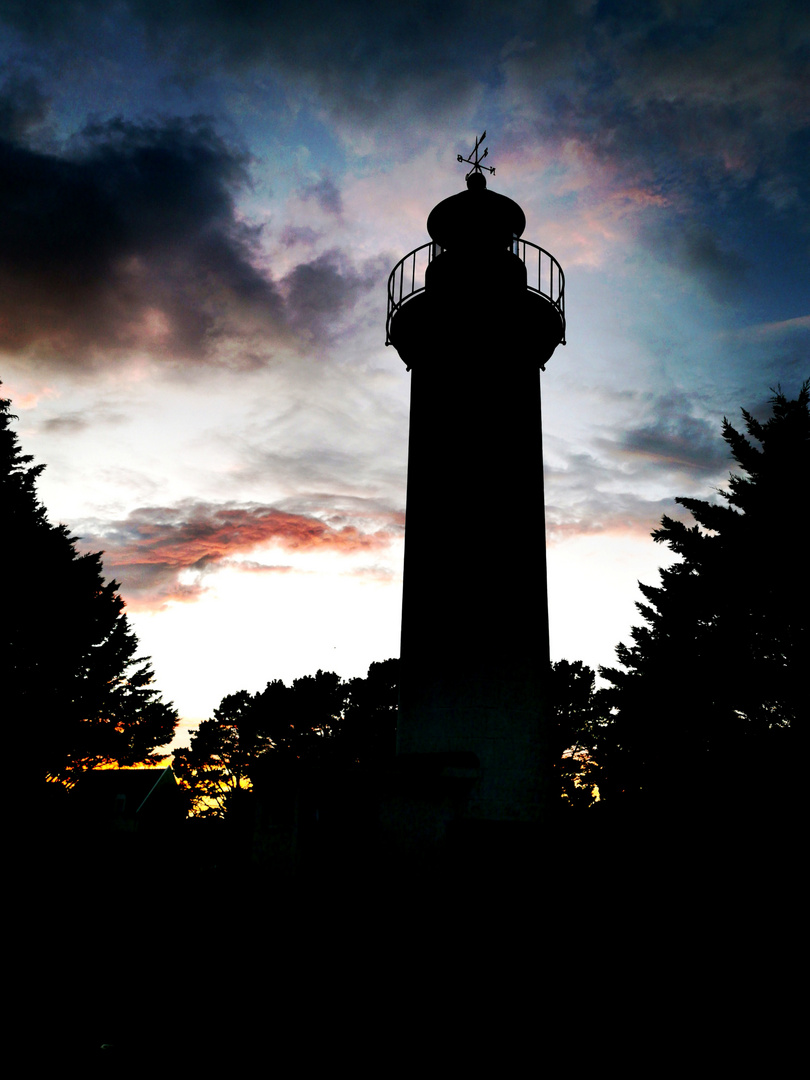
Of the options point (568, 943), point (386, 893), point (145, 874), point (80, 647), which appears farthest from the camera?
point (80, 647)

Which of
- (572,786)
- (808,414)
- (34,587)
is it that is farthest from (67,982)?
(572,786)

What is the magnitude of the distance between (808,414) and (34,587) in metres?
27.2

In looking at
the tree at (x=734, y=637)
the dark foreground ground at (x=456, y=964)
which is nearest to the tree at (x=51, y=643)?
the dark foreground ground at (x=456, y=964)

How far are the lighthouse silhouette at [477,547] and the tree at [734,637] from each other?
286 inches

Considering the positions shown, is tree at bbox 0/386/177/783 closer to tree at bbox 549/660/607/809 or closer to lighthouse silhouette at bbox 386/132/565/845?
lighthouse silhouette at bbox 386/132/565/845

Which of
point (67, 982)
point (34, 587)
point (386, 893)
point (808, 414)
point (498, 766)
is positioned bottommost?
point (67, 982)

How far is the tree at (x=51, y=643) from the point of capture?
75.0 ft

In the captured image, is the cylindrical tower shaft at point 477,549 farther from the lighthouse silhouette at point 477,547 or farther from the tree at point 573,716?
the tree at point 573,716

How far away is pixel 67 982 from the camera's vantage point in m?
7.07

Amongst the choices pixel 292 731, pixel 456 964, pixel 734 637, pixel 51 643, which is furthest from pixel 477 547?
pixel 292 731

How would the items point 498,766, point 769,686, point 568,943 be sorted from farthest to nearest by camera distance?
1. point 769,686
2. point 498,766
3. point 568,943

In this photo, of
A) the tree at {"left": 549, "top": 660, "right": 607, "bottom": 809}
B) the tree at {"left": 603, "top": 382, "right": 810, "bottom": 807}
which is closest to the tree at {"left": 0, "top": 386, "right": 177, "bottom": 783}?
the tree at {"left": 603, "top": 382, "right": 810, "bottom": 807}

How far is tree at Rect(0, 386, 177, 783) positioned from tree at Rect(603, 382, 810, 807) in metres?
19.9

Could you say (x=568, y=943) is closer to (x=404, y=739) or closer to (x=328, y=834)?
(x=328, y=834)
